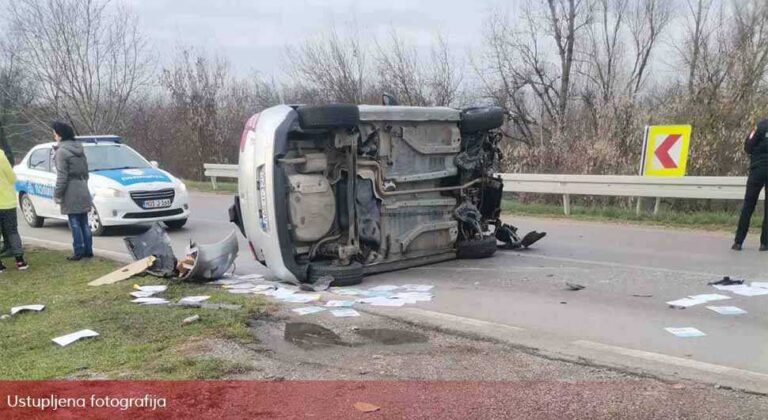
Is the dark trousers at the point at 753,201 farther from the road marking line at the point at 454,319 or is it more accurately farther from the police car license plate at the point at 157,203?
the police car license plate at the point at 157,203

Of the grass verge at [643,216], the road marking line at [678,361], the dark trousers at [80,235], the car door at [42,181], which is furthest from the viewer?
the car door at [42,181]

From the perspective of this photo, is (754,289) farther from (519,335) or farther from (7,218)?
(7,218)

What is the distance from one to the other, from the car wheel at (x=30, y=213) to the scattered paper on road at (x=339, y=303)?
9.75 meters

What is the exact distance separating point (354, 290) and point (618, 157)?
36.4 ft

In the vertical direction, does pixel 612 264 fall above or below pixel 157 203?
below

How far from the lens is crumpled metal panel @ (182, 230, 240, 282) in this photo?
24.3 feet

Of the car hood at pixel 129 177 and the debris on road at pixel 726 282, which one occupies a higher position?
the car hood at pixel 129 177

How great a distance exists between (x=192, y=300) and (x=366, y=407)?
3230mm

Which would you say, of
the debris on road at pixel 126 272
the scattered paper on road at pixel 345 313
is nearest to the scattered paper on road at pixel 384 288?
the scattered paper on road at pixel 345 313

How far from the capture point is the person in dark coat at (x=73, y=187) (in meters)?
9.17

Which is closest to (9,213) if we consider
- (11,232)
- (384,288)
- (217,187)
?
(11,232)

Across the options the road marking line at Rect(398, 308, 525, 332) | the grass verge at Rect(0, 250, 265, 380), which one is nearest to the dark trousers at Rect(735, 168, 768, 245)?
the road marking line at Rect(398, 308, 525, 332)

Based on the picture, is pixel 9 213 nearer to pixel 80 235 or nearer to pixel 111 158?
pixel 80 235

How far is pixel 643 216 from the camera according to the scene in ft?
42.8
